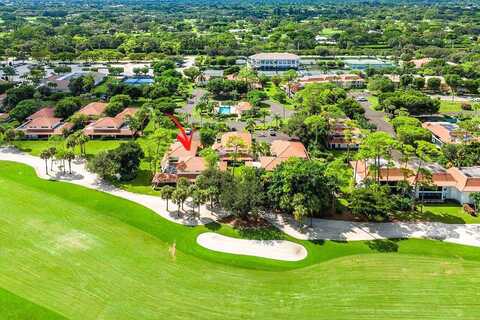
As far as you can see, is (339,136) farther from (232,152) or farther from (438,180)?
(438,180)

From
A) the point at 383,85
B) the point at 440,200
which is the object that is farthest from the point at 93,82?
the point at 440,200

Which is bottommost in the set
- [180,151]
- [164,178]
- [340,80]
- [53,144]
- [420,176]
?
[164,178]

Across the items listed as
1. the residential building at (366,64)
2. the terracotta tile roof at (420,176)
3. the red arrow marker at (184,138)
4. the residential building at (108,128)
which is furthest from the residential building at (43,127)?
the residential building at (366,64)

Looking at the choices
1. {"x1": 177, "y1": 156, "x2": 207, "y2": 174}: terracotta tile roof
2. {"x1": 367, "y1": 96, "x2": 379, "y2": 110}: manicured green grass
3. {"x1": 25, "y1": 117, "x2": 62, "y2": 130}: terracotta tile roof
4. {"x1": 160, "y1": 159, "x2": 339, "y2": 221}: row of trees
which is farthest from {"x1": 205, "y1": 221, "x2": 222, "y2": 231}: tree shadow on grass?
{"x1": 367, "y1": 96, "x2": 379, "y2": 110}: manicured green grass

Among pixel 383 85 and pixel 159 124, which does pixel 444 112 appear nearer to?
pixel 383 85

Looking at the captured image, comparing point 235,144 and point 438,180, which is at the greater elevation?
point 235,144

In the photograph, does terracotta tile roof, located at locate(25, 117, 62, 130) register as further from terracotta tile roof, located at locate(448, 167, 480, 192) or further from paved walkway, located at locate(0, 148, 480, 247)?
terracotta tile roof, located at locate(448, 167, 480, 192)

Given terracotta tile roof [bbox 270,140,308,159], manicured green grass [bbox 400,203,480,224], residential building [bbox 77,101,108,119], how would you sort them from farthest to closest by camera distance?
residential building [bbox 77,101,108,119]
terracotta tile roof [bbox 270,140,308,159]
manicured green grass [bbox 400,203,480,224]

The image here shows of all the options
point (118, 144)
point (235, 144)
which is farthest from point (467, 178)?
point (118, 144)
